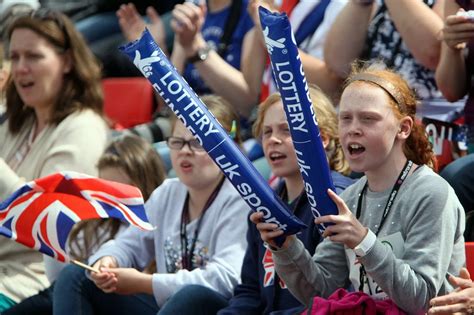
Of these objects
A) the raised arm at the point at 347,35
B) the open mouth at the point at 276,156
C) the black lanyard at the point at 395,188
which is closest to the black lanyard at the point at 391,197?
the black lanyard at the point at 395,188

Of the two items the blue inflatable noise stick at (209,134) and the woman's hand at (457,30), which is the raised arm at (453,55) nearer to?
the woman's hand at (457,30)

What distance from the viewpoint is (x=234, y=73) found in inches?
213

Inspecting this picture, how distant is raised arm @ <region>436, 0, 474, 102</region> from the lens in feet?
12.8

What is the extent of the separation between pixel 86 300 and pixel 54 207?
0.37 metres

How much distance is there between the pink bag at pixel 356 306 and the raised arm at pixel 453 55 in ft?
3.85

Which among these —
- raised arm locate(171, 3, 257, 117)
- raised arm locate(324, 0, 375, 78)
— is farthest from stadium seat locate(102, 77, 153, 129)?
raised arm locate(324, 0, 375, 78)

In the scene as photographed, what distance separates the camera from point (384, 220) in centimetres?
328

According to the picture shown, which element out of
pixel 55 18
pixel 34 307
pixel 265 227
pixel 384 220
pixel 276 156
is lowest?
pixel 34 307

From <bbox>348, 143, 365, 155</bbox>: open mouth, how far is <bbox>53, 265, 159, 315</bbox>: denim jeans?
52.9 inches

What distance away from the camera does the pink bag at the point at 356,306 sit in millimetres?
3150

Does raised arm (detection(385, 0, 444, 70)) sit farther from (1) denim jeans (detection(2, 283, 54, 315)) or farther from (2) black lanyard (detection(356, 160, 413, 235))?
(1) denim jeans (detection(2, 283, 54, 315))

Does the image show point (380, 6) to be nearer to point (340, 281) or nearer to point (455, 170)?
point (455, 170)

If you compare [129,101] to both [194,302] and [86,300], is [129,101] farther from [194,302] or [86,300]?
[194,302]

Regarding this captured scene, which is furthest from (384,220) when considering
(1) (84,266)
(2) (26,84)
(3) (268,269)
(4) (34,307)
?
(2) (26,84)
